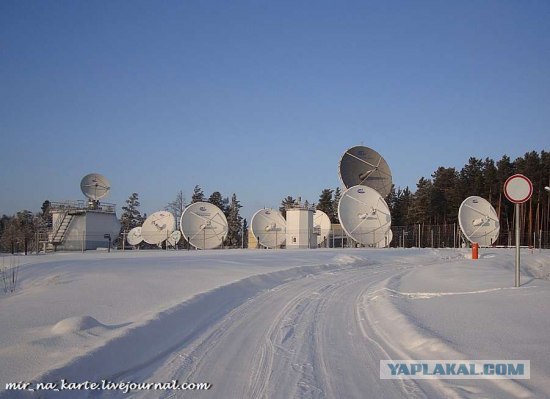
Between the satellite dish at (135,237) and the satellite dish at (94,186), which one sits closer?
the satellite dish at (94,186)

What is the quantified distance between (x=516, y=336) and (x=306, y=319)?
3.56 meters

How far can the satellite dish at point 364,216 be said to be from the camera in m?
36.0

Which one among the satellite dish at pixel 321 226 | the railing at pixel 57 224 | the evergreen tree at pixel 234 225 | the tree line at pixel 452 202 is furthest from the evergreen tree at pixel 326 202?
the railing at pixel 57 224

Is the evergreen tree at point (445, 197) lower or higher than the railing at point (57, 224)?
higher

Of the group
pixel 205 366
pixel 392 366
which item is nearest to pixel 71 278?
pixel 205 366

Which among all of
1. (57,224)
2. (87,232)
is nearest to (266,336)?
(87,232)

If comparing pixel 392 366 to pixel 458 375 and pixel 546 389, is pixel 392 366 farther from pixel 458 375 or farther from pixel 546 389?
pixel 546 389

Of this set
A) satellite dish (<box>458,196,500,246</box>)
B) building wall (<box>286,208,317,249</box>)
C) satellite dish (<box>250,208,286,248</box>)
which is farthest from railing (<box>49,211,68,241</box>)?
satellite dish (<box>458,196,500,246</box>)

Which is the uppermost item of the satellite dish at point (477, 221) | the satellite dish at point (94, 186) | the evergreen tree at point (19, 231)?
the satellite dish at point (94, 186)

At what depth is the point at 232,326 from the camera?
27.2ft

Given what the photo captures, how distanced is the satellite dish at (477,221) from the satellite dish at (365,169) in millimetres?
7664

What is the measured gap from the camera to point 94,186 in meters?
48.6

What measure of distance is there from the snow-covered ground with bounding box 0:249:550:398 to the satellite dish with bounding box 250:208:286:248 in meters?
32.5

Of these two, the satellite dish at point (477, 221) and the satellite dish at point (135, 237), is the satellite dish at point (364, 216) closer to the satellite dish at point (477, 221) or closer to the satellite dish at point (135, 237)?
the satellite dish at point (477, 221)
